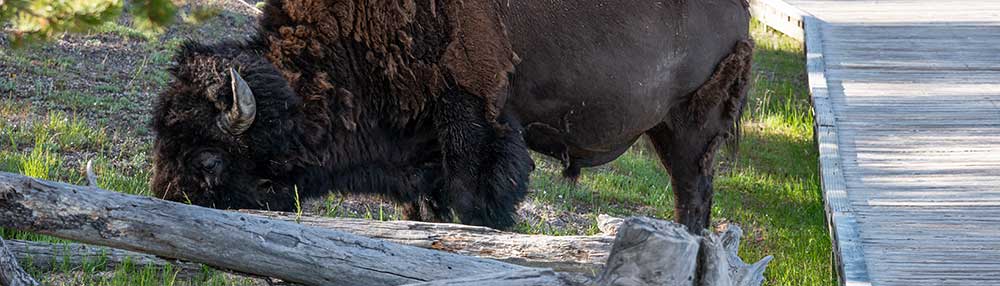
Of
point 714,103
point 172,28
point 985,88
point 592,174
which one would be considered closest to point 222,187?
point 714,103

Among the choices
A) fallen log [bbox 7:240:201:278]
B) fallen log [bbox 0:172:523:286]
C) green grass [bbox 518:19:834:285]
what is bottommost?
fallen log [bbox 7:240:201:278]

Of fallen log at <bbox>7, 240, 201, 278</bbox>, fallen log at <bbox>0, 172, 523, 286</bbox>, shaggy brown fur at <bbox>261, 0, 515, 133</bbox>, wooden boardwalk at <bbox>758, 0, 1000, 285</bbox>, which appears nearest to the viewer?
fallen log at <bbox>0, 172, 523, 286</bbox>

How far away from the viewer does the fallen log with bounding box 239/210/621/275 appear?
15.1 ft

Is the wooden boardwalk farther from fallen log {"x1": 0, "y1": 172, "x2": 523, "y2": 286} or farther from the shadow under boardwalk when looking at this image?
fallen log {"x1": 0, "y1": 172, "x2": 523, "y2": 286}

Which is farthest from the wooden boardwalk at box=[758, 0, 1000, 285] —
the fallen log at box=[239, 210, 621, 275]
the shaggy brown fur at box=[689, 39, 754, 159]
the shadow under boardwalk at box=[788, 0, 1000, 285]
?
the fallen log at box=[239, 210, 621, 275]

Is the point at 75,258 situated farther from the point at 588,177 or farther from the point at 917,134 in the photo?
the point at 917,134

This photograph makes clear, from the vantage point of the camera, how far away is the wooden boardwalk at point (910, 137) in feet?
18.6

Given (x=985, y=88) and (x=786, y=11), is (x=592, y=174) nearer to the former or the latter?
(x=985, y=88)

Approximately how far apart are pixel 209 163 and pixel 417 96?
1.04 m

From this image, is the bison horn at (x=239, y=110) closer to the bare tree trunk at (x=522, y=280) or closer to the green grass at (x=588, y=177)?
the green grass at (x=588, y=177)

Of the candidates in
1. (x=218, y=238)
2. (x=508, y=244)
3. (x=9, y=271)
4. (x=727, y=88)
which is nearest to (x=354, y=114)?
(x=508, y=244)

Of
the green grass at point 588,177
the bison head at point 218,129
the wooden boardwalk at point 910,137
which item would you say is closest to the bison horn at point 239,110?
the bison head at point 218,129

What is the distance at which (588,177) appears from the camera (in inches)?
344

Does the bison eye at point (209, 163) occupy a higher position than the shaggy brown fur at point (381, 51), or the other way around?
the shaggy brown fur at point (381, 51)
